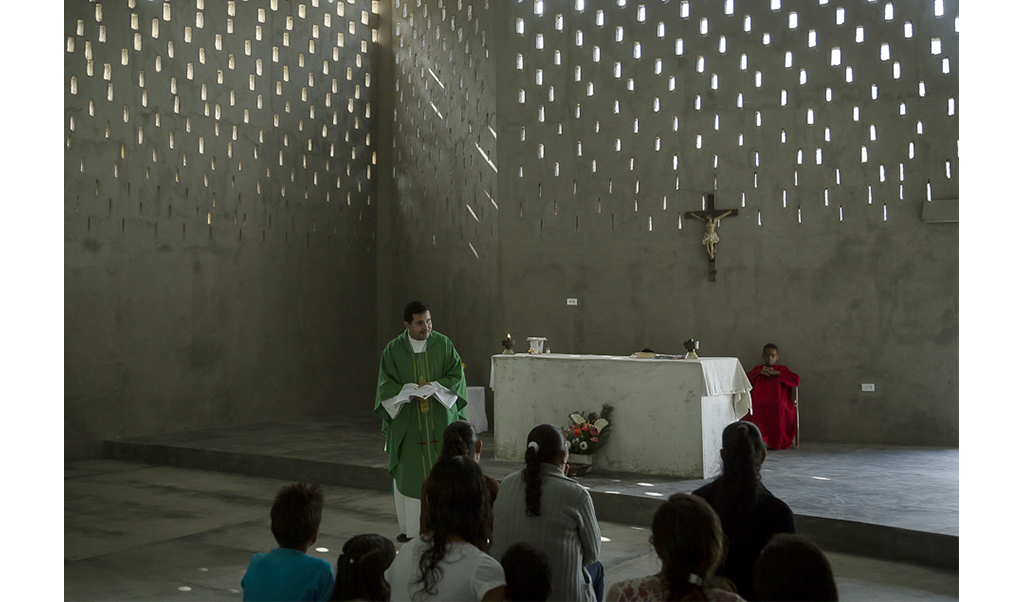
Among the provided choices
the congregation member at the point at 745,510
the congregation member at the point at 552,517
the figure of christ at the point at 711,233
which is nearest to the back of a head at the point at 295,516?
the congregation member at the point at 552,517

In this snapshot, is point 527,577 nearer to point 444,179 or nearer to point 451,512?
point 451,512

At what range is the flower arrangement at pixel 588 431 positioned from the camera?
272 inches

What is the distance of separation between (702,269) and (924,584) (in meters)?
5.20

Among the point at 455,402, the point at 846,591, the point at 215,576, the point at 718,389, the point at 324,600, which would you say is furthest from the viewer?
the point at 718,389

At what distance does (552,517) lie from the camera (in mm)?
3104

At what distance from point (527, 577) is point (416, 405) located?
130 inches

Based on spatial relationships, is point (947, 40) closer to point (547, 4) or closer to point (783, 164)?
point (783, 164)

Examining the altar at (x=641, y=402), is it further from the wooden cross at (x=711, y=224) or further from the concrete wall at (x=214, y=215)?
the concrete wall at (x=214, y=215)

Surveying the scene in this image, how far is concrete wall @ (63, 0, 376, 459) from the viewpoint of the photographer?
30.4 feet

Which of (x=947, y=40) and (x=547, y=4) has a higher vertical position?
(x=547, y=4)

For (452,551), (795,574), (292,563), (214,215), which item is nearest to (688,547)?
(795,574)

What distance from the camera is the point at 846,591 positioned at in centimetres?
453

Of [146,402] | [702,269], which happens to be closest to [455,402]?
[702,269]

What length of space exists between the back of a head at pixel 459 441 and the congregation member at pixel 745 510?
1206 millimetres
